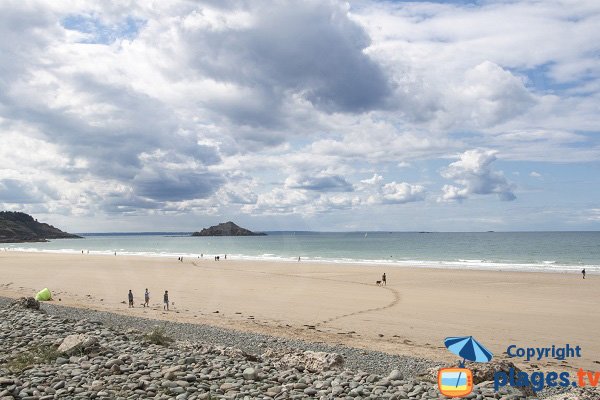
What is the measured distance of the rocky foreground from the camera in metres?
7.91

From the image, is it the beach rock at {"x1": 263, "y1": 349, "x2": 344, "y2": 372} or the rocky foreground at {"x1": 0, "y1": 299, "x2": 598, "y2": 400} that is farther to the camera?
the beach rock at {"x1": 263, "y1": 349, "x2": 344, "y2": 372}

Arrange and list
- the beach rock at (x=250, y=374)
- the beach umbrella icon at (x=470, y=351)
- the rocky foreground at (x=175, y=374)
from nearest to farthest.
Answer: the rocky foreground at (x=175, y=374) < the beach rock at (x=250, y=374) < the beach umbrella icon at (x=470, y=351)

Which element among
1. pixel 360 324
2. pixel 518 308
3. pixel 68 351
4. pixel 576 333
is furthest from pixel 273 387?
pixel 518 308

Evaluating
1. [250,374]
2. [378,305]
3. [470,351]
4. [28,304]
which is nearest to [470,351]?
[470,351]

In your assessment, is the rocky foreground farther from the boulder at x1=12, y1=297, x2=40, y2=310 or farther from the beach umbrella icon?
the boulder at x1=12, y1=297, x2=40, y2=310

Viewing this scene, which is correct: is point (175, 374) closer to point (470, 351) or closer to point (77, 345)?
point (77, 345)

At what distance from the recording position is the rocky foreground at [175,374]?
311 inches

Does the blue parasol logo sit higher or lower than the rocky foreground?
higher

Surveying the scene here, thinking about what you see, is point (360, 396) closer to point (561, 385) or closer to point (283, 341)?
point (561, 385)

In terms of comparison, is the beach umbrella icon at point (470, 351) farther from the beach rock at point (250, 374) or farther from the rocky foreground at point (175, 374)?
the beach rock at point (250, 374)

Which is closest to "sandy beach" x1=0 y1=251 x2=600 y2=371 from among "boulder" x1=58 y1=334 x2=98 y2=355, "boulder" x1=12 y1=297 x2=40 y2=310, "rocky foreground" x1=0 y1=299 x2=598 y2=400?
"boulder" x1=12 y1=297 x2=40 y2=310

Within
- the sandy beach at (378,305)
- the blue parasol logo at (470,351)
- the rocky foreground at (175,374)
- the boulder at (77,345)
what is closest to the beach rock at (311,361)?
the rocky foreground at (175,374)

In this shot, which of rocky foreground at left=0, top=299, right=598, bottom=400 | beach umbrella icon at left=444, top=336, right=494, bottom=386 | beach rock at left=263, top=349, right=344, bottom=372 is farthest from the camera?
beach rock at left=263, top=349, right=344, bottom=372

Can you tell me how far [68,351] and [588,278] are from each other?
52.1 meters
